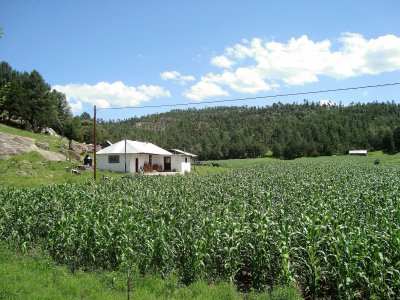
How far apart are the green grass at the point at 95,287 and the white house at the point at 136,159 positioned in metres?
36.5

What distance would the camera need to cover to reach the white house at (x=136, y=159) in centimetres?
5100

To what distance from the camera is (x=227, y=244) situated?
10070mm

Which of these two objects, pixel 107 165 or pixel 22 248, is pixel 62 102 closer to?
pixel 107 165

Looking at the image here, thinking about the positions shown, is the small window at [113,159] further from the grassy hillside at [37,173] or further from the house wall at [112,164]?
the grassy hillside at [37,173]

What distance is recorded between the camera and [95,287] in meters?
9.08

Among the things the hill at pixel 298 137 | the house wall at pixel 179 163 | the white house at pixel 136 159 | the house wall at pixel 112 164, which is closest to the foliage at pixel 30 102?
the white house at pixel 136 159

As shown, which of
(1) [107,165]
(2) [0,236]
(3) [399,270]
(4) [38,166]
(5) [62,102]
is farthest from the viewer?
(5) [62,102]

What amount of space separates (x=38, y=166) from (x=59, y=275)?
3099cm

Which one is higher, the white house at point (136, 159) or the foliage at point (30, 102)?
the foliage at point (30, 102)

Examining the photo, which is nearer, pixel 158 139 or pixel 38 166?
pixel 38 166

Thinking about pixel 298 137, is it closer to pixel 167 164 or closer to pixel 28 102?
pixel 167 164

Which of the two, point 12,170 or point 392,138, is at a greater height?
point 392,138

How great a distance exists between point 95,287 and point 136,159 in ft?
146

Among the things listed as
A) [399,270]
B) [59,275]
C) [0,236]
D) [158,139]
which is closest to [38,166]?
[0,236]
